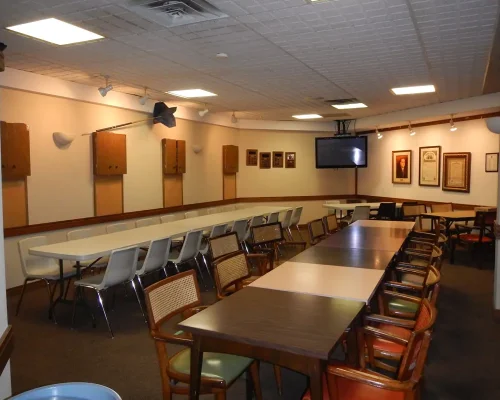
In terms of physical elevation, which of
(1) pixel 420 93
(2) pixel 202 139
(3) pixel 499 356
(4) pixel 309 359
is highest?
(1) pixel 420 93

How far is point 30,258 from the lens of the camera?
472 cm

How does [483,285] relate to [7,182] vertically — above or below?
below

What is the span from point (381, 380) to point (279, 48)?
11.4 ft

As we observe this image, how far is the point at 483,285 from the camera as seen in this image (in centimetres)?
574

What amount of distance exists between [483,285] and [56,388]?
5.77m

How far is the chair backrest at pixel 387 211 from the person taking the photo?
8.55m

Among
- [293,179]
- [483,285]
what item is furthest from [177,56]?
[293,179]

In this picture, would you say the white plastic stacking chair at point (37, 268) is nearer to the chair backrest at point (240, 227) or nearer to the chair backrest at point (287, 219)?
the chair backrest at point (240, 227)

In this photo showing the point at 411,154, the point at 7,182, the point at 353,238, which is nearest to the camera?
the point at 353,238

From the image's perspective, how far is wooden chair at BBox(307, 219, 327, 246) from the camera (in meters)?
5.45

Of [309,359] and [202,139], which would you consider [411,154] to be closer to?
[202,139]

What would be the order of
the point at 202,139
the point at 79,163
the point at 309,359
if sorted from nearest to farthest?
the point at 309,359
the point at 79,163
the point at 202,139

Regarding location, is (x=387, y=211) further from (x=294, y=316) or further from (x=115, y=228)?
(x=294, y=316)

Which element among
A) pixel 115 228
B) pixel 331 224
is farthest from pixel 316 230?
pixel 115 228
